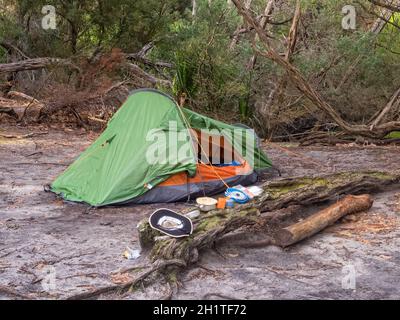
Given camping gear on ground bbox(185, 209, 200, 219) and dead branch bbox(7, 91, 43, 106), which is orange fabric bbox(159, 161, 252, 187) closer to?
camping gear on ground bbox(185, 209, 200, 219)

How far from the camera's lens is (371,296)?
4438 mm

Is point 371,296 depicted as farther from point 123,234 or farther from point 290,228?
point 123,234

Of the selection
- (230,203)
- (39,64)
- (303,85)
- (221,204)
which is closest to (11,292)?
(221,204)

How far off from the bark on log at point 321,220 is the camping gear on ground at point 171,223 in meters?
1.00

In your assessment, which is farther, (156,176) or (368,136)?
(368,136)

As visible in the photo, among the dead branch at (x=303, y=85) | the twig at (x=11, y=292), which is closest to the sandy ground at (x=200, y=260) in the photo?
Result: the twig at (x=11, y=292)

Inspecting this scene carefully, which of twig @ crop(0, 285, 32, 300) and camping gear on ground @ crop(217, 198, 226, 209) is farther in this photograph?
camping gear on ground @ crop(217, 198, 226, 209)

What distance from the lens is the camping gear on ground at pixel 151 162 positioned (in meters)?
7.27

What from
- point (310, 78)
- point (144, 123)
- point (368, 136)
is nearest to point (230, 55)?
point (310, 78)

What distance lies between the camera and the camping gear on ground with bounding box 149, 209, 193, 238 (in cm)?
512

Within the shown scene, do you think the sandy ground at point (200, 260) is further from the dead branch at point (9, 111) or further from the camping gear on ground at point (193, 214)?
the dead branch at point (9, 111)

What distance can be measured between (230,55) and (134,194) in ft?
25.7

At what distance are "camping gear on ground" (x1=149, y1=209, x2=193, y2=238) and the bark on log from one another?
1.00 m

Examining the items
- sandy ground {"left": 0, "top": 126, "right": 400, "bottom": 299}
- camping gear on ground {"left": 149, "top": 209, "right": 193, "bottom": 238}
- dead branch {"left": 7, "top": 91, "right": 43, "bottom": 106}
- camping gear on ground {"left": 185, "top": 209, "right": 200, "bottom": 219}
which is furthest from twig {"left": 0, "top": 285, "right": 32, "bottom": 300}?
dead branch {"left": 7, "top": 91, "right": 43, "bottom": 106}
